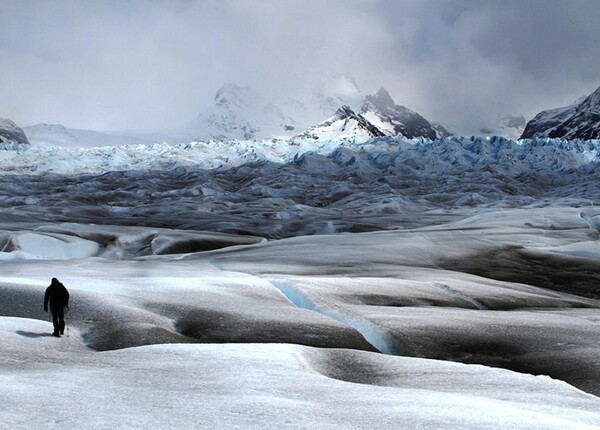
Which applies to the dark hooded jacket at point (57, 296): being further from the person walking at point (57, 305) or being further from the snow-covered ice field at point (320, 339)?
the snow-covered ice field at point (320, 339)

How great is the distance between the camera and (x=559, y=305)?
2141cm

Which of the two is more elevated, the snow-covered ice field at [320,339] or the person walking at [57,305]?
the person walking at [57,305]

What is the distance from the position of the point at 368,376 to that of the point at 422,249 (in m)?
25.3

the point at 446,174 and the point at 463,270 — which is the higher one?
the point at 446,174

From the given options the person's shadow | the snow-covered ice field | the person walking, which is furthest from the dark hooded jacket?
the snow-covered ice field

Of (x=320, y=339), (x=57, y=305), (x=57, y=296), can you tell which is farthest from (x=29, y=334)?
(x=320, y=339)

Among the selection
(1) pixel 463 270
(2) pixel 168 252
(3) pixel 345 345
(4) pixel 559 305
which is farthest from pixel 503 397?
(2) pixel 168 252

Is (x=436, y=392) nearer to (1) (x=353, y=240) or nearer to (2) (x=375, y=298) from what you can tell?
(2) (x=375, y=298)

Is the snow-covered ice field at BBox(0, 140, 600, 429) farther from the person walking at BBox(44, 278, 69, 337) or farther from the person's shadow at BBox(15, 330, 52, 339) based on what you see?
the person walking at BBox(44, 278, 69, 337)

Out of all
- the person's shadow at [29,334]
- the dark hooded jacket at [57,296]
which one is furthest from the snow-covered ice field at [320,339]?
the dark hooded jacket at [57,296]

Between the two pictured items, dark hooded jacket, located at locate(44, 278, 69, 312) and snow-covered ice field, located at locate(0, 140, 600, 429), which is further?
dark hooded jacket, located at locate(44, 278, 69, 312)

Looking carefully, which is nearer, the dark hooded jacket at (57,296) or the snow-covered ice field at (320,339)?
the snow-covered ice field at (320,339)

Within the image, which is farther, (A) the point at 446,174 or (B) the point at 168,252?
(A) the point at 446,174

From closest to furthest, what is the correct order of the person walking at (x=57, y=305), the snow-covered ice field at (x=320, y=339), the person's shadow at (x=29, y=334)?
the snow-covered ice field at (x=320, y=339) → the person's shadow at (x=29, y=334) → the person walking at (x=57, y=305)
